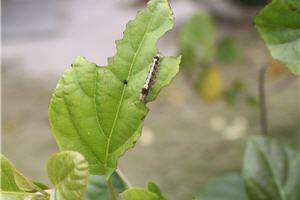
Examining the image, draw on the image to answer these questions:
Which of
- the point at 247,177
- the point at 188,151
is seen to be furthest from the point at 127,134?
the point at 188,151

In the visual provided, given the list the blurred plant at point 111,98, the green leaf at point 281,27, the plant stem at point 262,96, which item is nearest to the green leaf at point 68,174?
the blurred plant at point 111,98

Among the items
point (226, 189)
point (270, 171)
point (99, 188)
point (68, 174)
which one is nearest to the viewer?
point (68, 174)

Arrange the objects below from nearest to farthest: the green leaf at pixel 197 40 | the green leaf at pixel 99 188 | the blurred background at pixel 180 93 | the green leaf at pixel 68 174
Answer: the green leaf at pixel 68 174 → the green leaf at pixel 99 188 → the green leaf at pixel 197 40 → the blurred background at pixel 180 93

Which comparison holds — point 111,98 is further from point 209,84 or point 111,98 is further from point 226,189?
point 209,84

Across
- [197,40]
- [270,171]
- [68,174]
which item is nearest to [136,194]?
[68,174]

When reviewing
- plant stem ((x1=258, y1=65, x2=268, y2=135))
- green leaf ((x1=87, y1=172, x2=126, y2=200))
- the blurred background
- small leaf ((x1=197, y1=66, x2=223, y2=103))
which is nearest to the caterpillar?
green leaf ((x1=87, y1=172, x2=126, y2=200))

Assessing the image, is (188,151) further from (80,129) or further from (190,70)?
(80,129)

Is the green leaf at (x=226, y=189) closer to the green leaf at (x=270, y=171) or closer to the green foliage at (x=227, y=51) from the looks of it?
the green leaf at (x=270, y=171)
